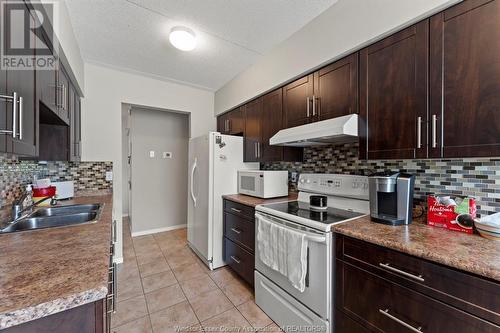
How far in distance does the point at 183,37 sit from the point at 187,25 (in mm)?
106

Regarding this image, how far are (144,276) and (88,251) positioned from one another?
1.77m

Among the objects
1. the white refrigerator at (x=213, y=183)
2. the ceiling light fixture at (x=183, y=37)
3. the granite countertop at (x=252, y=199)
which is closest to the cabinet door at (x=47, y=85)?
the ceiling light fixture at (x=183, y=37)

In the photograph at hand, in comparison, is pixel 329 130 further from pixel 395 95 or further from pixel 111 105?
pixel 111 105

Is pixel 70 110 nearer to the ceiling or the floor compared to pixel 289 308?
nearer to the ceiling

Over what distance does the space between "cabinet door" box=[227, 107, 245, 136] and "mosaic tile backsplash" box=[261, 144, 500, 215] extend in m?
1.32

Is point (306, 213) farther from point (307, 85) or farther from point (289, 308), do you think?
point (307, 85)

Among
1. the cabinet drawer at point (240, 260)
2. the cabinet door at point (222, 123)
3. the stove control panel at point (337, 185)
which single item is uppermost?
the cabinet door at point (222, 123)

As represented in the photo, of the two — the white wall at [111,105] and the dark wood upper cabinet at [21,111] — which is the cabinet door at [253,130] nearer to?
the white wall at [111,105]

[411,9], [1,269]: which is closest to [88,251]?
[1,269]

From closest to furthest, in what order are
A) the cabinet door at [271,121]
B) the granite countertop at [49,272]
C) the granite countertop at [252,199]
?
the granite countertop at [49,272] < the granite countertop at [252,199] < the cabinet door at [271,121]

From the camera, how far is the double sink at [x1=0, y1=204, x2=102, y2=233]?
145cm

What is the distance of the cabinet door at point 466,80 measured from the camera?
106 centimetres

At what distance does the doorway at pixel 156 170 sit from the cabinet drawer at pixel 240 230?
1929 mm

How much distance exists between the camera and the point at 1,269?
0.78 metres
